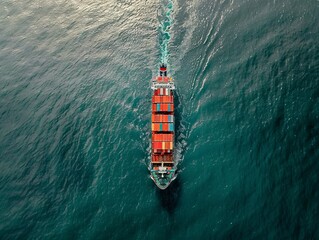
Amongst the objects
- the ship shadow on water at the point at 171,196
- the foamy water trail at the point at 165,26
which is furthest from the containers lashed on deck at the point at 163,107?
the ship shadow on water at the point at 171,196

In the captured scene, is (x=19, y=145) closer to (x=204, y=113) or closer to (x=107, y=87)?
(x=107, y=87)

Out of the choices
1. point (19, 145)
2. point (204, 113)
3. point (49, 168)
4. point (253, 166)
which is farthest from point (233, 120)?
point (19, 145)

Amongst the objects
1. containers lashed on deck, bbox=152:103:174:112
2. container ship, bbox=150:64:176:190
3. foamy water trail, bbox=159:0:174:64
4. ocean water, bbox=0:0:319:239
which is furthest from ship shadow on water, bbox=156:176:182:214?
foamy water trail, bbox=159:0:174:64

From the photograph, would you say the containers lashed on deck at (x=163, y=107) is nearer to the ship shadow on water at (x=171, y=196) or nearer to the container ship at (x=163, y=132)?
the container ship at (x=163, y=132)

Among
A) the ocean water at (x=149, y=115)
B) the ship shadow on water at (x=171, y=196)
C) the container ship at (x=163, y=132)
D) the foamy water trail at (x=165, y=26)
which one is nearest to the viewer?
the ocean water at (x=149, y=115)

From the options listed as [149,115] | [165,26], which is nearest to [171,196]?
[149,115]

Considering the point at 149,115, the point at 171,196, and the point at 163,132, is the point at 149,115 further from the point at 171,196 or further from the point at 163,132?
the point at 171,196

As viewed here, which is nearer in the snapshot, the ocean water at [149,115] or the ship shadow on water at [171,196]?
Answer: the ocean water at [149,115]

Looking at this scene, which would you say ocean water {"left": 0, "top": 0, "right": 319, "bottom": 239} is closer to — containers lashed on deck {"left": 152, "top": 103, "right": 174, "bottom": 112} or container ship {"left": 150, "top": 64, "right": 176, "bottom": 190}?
container ship {"left": 150, "top": 64, "right": 176, "bottom": 190}
